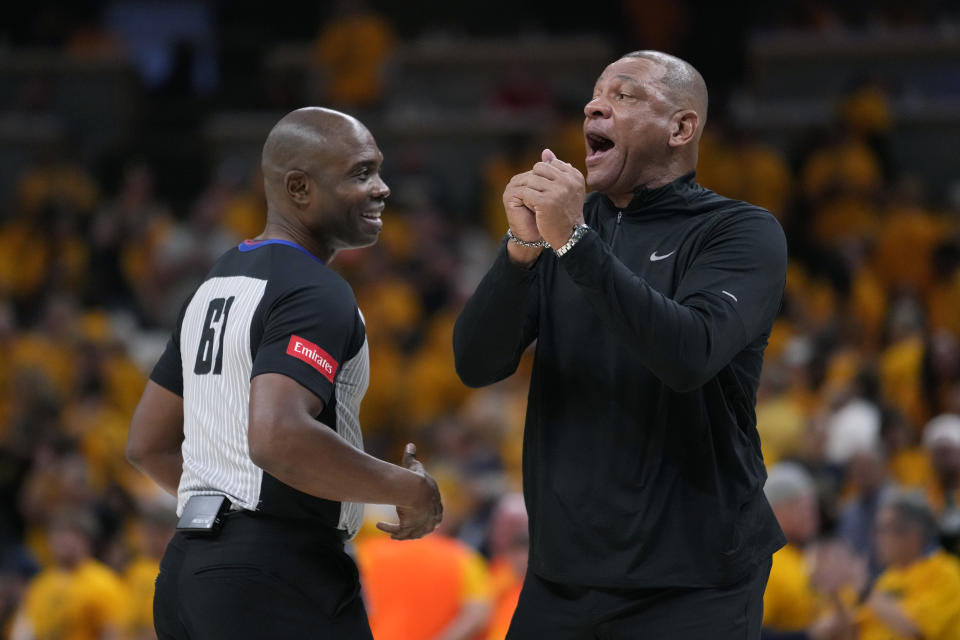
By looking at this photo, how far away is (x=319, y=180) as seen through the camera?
11.3 ft

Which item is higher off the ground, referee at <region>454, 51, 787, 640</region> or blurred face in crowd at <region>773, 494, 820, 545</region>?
referee at <region>454, 51, 787, 640</region>

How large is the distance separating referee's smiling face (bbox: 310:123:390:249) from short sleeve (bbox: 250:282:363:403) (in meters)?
0.26

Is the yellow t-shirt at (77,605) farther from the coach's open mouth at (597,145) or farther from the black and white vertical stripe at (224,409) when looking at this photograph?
the coach's open mouth at (597,145)

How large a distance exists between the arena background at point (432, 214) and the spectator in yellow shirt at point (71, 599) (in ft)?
0.05

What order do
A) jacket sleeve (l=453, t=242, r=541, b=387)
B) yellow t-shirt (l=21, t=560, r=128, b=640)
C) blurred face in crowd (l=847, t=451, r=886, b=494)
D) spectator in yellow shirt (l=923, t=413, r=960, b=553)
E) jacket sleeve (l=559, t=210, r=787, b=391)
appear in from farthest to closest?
blurred face in crowd (l=847, t=451, r=886, b=494)
spectator in yellow shirt (l=923, t=413, r=960, b=553)
yellow t-shirt (l=21, t=560, r=128, b=640)
jacket sleeve (l=453, t=242, r=541, b=387)
jacket sleeve (l=559, t=210, r=787, b=391)

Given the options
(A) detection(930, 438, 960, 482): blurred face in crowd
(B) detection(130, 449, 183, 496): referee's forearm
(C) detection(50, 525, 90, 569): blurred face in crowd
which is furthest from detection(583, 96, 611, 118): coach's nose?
(A) detection(930, 438, 960, 482): blurred face in crowd

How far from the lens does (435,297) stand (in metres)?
12.4

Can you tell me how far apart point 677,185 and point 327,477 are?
1.18 m

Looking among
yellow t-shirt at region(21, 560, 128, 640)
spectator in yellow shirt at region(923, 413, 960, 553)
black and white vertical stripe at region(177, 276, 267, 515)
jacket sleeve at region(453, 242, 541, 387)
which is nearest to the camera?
black and white vertical stripe at region(177, 276, 267, 515)

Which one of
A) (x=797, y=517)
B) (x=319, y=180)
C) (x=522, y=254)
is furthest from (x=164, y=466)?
(x=797, y=517)

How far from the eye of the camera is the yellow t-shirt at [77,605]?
691cm

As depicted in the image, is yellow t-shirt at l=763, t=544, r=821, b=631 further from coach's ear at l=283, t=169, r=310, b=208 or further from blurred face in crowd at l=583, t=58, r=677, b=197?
coach's ear at l=283, t=169, r=310, b=208

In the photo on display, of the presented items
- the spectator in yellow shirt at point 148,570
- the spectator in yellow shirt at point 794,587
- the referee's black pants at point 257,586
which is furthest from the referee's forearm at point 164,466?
the spectator in yellow shirt at point 148,570

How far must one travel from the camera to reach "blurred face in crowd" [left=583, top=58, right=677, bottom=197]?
342cm
